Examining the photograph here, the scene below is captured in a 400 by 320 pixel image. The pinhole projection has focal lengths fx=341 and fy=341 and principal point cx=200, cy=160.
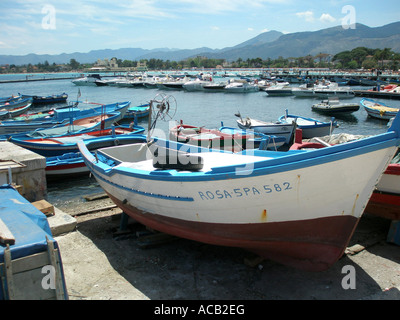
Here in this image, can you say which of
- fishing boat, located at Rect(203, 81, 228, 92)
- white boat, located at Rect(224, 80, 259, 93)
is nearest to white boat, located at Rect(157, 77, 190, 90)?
fishing boat, located at Rect(203, 81, 228, 92)

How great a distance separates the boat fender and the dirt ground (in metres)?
1.56

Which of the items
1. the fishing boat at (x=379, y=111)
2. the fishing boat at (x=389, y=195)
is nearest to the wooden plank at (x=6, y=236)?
the fishing boat at (x=389, y=195)

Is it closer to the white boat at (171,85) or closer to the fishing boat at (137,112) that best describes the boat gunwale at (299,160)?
the fishing boat at (137,112)

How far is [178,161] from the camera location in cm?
652

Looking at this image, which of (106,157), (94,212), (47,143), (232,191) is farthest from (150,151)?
(47,143)

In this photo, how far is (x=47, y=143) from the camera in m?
14.9

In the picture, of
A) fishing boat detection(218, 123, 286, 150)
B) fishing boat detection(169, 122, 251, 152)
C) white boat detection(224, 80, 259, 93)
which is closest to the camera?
fishing boat detection(218, 123, 286, 150)

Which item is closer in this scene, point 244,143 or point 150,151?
point 150,151

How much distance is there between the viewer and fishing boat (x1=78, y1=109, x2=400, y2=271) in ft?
16.3

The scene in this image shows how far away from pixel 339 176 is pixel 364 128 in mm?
26194

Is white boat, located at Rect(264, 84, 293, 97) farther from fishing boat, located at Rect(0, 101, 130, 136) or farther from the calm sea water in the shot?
fishing boat, located at Rect(0, 101, 130, 136)

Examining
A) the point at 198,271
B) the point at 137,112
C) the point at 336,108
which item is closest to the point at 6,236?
the point at 198,271
